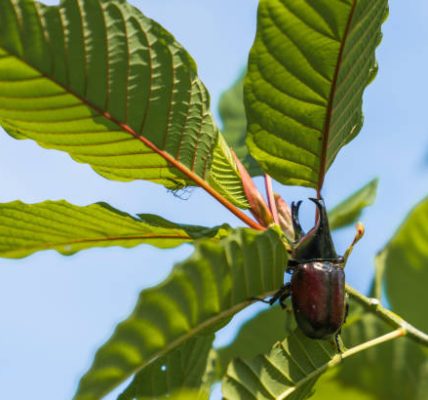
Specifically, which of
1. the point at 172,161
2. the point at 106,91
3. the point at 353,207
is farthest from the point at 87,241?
the point at 353,207

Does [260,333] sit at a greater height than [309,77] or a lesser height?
lesser

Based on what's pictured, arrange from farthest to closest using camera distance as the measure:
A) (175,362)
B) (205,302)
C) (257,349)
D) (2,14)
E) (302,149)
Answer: (257,349), (175,362), (302,149), (2,14), (205,302)

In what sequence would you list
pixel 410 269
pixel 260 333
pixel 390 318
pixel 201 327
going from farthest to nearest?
1. pixel 260 333
2. pixel 410 269
3. pixel 390 318
4. pixel 201 327

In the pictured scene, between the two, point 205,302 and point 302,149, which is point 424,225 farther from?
point 205,302

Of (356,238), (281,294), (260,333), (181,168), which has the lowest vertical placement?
(260,333)

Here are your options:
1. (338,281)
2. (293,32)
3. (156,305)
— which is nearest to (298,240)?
(338,281)

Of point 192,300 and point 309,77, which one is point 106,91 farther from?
point 192,300

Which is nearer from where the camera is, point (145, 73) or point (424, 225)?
point (145, 73)

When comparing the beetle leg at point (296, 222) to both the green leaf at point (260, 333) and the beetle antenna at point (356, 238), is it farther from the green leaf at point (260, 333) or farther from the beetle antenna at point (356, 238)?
the green leaf at point (260, 333)
